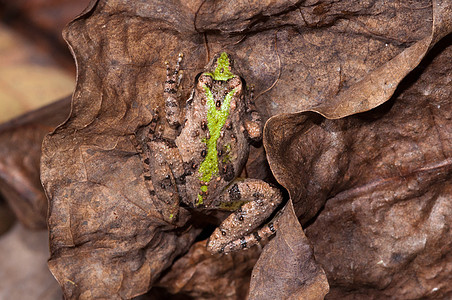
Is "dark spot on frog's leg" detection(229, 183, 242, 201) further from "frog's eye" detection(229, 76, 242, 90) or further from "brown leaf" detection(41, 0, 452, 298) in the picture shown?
"frog's eye" detection(229, 76, 242, 90)

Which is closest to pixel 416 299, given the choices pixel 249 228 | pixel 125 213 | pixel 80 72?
pixel 249 228

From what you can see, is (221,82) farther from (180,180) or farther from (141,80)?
(180,180)

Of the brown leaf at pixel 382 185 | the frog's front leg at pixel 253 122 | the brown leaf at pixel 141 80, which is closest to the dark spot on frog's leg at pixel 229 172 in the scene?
the frog's front leg at pixel 253 122

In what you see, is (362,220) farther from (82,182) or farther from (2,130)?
(2,130)

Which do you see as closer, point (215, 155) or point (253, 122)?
point (253, 122)

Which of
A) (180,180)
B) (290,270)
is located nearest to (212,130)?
(180,180)

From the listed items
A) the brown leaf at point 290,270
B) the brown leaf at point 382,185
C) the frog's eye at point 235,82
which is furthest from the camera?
the frog's eye at point 235,82

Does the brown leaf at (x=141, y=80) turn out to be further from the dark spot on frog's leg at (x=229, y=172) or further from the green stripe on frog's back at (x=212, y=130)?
the dark spot on frog's leg at (x=229, y=172)

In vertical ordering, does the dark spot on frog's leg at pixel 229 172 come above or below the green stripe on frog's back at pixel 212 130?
below
